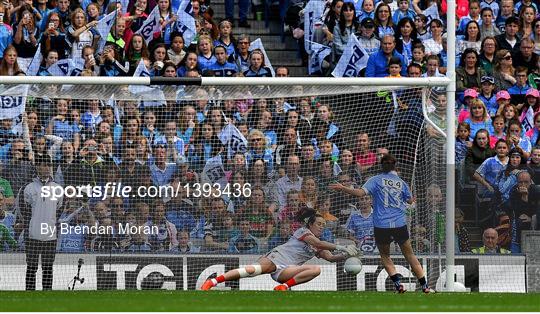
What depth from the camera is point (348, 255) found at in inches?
713

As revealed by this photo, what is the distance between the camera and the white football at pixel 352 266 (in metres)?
17.9

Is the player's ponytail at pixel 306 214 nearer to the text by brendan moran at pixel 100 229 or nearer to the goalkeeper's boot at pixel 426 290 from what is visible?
the goalkeeper's boot at pixel 426 290

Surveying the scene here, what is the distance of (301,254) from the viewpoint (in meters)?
18.1

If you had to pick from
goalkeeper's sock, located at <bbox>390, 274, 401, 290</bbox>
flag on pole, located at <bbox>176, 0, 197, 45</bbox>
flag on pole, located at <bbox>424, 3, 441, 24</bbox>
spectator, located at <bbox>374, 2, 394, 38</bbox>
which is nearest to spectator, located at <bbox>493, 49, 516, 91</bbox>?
flag on pole, located at <bbox>424, 3, 441, 24</bbox>

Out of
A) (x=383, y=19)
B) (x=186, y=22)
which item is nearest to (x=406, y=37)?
(x=383, y=19)

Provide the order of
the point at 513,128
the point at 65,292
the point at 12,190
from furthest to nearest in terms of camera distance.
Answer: the point at 513,128, the point at 12,190, the point at 65,292

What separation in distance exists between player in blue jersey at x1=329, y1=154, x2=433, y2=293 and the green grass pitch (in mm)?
786

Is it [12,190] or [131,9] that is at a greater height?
[131,9]

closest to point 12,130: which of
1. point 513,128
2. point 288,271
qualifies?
point 288,271

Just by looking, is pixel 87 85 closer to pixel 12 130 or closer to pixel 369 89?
pixel 12 130

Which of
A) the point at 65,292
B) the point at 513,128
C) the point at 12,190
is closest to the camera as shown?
the point at 65,292

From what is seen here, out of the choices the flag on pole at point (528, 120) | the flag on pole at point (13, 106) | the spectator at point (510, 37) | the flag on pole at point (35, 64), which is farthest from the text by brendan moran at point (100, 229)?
the spectator at point (510, 37)

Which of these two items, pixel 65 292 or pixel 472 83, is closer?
pixel 65 292

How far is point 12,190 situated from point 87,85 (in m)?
1.61
